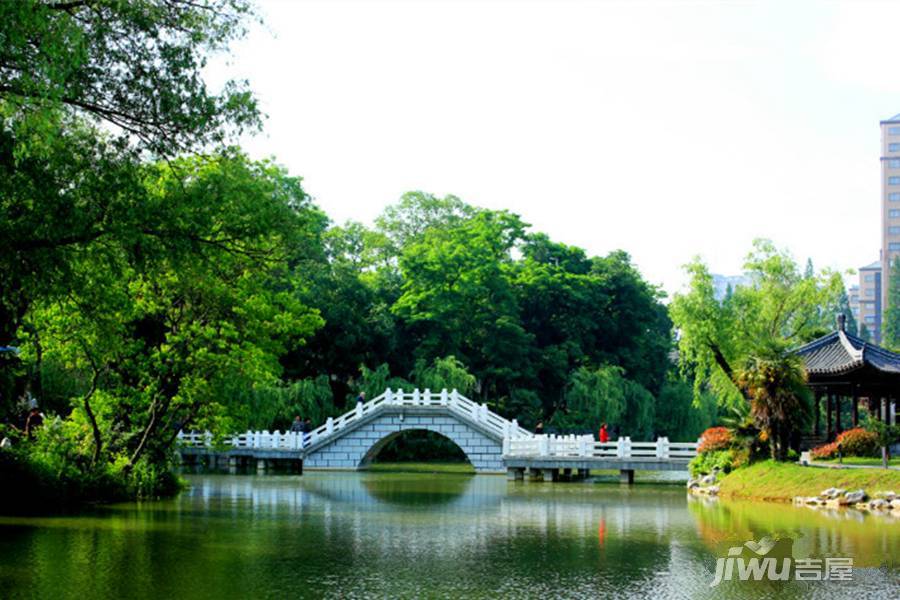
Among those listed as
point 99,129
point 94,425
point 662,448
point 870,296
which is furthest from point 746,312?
point 870,296

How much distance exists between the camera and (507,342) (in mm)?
43594

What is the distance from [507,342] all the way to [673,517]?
81.3 ft

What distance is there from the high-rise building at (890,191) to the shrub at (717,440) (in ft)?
264

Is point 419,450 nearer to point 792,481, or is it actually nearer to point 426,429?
point 426,429

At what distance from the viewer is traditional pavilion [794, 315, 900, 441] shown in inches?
1038

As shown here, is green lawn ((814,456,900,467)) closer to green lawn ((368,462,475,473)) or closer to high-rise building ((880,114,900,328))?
green lawn ((368,462,475,473))

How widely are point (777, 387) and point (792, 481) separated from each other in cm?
204

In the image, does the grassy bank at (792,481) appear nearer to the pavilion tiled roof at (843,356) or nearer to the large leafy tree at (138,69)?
the pavilion tiled roof at (843,356)

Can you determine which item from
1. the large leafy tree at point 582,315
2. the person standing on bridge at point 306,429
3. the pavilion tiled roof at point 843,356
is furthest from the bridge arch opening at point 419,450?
the pavilion tiled roof at point 843,356

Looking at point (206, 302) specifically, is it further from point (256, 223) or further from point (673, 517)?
point (673, 517)

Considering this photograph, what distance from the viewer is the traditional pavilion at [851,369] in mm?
26375

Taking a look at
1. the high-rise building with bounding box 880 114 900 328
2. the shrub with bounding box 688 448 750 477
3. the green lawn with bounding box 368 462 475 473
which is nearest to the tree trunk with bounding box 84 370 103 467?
the shrub with bounding box 688 448 750 477

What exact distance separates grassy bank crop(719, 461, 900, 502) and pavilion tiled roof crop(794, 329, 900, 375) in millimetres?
3581

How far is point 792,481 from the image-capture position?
22.6 m
